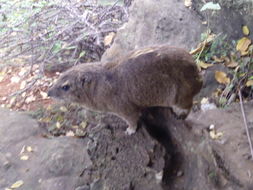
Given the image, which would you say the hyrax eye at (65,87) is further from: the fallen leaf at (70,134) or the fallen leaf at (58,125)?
the fallen leaf at (58,125)

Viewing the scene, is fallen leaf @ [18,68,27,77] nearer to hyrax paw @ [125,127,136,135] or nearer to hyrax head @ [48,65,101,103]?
hyrax head @ [48,65,101,103]

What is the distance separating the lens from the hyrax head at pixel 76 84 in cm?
386

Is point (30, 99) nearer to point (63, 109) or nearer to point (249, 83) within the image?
point (63, 109)

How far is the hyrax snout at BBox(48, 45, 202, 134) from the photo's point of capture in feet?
11.7

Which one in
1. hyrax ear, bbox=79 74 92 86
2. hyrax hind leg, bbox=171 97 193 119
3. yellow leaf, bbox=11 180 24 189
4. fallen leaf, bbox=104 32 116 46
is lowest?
yellow leaf, bbox=11 180 24 189

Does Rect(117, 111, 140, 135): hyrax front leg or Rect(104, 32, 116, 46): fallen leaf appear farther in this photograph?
Rect(104, 32, 116, 46): fallen leaf

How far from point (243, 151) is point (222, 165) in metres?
0.41

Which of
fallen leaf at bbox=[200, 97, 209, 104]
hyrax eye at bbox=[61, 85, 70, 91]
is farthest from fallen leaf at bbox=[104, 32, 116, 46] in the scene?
hyrax eye at bbox=[61, 85, 70, 91]

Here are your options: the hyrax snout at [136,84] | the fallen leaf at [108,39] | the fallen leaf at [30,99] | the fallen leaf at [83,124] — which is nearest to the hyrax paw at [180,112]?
the hyrax snout at [136,84]

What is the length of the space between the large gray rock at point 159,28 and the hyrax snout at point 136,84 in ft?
5.38

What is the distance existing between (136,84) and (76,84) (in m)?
0.69

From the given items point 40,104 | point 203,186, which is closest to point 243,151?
point 203,186

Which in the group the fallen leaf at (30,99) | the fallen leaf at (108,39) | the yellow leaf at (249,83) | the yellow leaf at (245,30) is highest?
the yellow leaf at (245,30)

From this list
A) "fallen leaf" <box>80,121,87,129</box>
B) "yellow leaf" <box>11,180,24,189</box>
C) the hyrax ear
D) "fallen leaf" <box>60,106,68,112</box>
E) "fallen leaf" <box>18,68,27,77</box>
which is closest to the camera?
the hyrax ear
